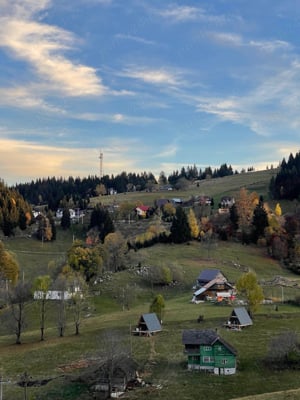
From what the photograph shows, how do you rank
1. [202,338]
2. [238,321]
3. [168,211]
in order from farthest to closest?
[168,211] < [238,321] < [202,338]

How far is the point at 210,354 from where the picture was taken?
4916cm

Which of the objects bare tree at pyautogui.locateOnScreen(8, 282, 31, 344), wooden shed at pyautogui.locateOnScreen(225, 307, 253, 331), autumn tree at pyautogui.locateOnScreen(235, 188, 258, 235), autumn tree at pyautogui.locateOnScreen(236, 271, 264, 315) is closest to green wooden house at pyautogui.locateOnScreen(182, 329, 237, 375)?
wooden shed at pyautogui.locateOnScreen(225, 307, 253, 331)

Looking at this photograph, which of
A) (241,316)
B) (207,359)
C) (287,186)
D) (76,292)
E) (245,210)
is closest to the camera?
(207,359)

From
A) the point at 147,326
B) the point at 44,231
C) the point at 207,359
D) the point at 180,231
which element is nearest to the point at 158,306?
the point at 147,326

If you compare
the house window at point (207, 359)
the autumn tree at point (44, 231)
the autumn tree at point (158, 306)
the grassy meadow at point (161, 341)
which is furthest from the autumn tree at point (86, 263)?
the autumn tree at point (44, 231)

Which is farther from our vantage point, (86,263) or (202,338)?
(86,263)

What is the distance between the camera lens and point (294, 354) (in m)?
48.4

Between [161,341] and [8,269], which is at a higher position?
[8,269]

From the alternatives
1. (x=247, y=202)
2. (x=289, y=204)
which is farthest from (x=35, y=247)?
(x=289, y=204)

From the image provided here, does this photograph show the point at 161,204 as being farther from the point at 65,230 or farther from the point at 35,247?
the point at 35,247

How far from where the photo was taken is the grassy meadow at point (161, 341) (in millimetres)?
43281

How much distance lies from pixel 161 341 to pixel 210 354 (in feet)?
30.1

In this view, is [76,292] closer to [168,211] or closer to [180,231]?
[180,231]

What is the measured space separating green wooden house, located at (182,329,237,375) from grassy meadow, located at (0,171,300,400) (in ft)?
4.02
